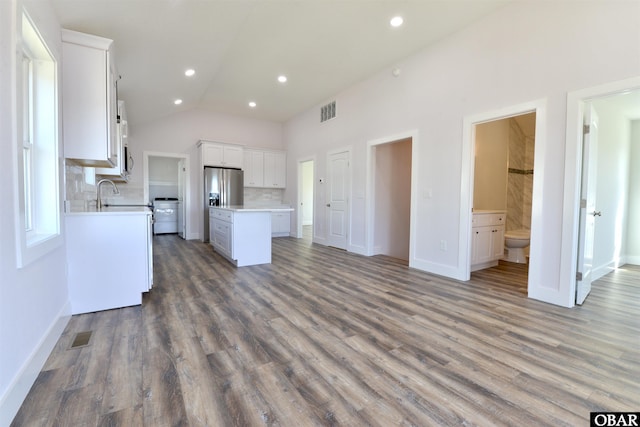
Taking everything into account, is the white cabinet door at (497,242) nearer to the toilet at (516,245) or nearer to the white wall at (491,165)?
the toilet at (516,245)

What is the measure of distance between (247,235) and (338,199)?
2.15 metres

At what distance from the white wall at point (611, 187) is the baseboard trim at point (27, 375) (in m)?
5.27

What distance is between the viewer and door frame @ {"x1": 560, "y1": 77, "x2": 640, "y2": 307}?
8.41 ft

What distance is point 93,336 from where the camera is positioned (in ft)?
6.73

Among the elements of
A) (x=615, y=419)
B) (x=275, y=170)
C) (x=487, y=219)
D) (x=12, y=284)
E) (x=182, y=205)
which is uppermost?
(x=275, y=170)

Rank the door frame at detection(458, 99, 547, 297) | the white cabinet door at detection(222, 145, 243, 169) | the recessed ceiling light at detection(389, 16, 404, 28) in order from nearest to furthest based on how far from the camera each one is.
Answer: the door frame at detection(458, 99, 547, 297) → the recessed ceiling light at detection(389, 16, 404, 28) → the white cabinet door at detection(222, 145, 243, 169)

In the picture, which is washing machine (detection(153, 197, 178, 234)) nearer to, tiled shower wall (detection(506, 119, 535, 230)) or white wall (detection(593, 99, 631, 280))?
tiled shower wall (detection(506, 119, 535, 230))

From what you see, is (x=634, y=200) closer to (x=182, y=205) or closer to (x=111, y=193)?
(x=182, y=205)

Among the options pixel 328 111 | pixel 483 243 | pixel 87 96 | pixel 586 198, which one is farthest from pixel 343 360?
pixel 328 111

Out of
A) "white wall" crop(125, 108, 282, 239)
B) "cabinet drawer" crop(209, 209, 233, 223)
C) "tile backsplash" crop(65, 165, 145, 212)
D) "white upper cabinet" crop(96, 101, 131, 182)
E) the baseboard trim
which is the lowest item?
the baseboard trim

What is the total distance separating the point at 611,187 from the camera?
12.5 ft

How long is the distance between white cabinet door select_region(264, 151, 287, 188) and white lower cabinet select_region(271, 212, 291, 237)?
802 mm

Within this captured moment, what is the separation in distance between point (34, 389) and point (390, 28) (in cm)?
447

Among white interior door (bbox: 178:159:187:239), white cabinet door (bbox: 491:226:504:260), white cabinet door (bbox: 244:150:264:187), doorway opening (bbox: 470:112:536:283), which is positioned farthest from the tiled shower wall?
white interior door (bbox: 178:159:187:239)
